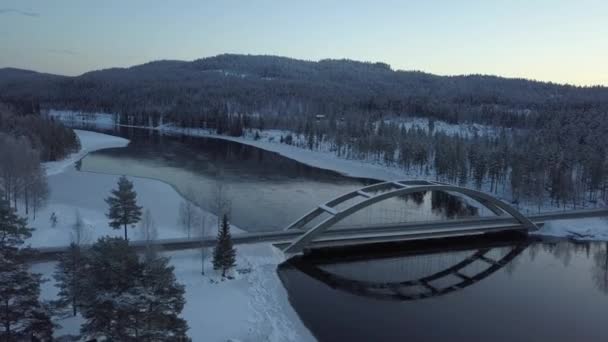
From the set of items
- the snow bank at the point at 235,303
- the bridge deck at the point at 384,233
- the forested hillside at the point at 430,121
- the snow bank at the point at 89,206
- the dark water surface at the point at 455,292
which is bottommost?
the dark water surface at the point at 455,292

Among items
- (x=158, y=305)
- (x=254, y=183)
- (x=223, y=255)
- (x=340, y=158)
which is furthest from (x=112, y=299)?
(x=340, y=158)

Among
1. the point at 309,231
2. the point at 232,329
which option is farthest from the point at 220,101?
the point at 232,329

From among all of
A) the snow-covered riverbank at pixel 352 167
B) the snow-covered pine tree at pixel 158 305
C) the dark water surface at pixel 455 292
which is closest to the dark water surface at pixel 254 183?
the snow-covered riverbank at pixel 352 167

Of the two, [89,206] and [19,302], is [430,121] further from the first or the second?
[19,302]

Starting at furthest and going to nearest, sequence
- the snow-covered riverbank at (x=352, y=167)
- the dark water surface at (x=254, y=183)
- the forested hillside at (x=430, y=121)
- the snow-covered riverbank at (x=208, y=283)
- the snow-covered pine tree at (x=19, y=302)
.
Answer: the forested hillside at (x=430, y=121) < the dark water surface at (x=254, y=183) < the snow-covered riverbank at (x=352, y=167) < the snow-covered riverbank at (x=208, y=283) < the snow-covered pine tree at (x=19, y=302)

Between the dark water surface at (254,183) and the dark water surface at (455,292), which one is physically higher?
the dark water surface at (254,183)

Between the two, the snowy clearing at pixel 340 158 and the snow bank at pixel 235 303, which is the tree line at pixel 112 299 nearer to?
the snow bank at pixel 235 303

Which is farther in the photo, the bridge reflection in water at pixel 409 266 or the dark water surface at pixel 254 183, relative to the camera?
the dark water surface at pixel 254 183

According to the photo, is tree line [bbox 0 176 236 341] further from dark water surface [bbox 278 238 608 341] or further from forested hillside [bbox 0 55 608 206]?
forested hillside [bbox 0 55 608 206]
